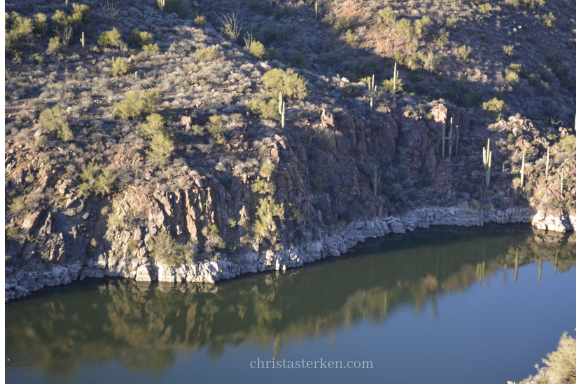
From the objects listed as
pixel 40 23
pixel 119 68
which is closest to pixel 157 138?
pixel 119 68

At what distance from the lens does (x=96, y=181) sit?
77.6 ft

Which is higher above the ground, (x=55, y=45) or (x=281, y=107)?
(x=55, y=45)

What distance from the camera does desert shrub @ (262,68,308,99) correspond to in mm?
33500

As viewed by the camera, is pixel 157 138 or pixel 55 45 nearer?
pixel 157 138

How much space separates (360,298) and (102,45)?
27.8 m

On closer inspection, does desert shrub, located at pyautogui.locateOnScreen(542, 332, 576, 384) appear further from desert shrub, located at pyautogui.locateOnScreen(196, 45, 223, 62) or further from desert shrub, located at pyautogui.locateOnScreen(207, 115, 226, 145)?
desert shrub, located at pyautogui.locateOnScreen(196, 45, 223, 62)

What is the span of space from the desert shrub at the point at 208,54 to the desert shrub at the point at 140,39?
4352mm

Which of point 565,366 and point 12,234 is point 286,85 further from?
point 565,366

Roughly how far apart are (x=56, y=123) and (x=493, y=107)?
114ft

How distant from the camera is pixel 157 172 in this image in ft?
81.2

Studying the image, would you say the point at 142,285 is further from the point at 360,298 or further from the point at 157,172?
the point at 360,298

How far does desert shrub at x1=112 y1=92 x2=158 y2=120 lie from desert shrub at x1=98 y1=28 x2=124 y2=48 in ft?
35.3

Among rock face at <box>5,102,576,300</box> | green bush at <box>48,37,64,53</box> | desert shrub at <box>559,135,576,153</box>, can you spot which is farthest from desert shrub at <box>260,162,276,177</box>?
desert shrub at <box>559,135,576,153</box>

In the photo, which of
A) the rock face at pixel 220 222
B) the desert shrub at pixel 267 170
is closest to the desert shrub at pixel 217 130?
the rock face at pixel 220 222
